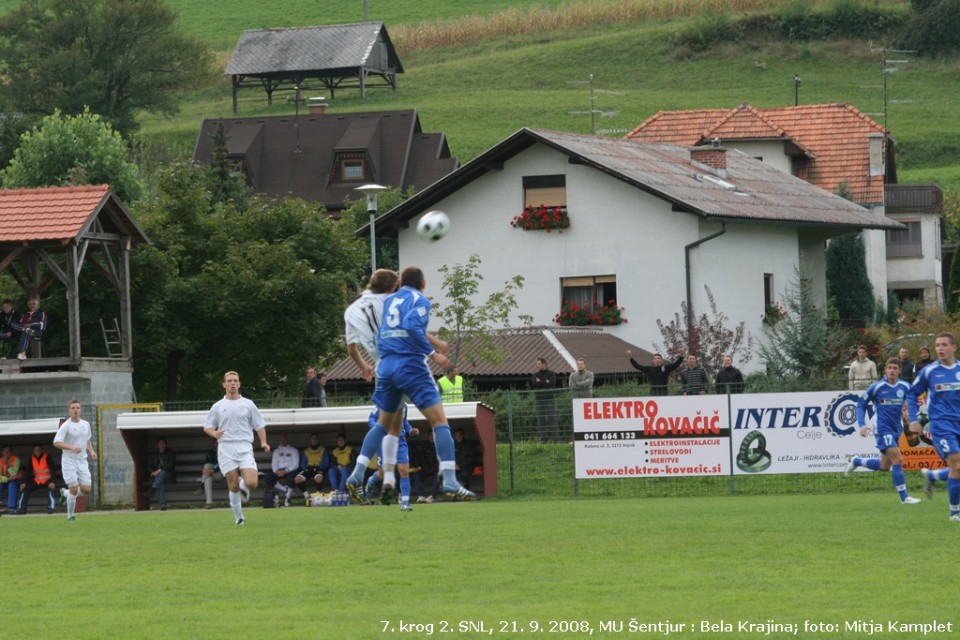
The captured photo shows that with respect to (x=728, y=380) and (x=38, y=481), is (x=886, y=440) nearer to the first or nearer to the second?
(x=728, y=380)

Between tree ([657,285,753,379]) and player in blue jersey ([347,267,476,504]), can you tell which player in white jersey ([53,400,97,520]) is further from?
tree ([657,285,753,379])

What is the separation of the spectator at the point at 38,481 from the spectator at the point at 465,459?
25.4 ft

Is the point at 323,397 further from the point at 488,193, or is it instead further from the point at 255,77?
the point at 255,77

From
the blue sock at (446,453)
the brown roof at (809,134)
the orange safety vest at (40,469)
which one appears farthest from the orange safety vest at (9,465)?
Result: the brown roof at (809,134)

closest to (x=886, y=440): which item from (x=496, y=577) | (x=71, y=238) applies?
(x=496, y=577)

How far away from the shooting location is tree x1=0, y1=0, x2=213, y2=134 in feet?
323

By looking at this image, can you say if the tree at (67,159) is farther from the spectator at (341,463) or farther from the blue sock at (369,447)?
the blue sock at (369,447)

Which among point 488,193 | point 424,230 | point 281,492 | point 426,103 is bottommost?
point 281,492

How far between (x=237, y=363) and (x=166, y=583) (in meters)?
26.8

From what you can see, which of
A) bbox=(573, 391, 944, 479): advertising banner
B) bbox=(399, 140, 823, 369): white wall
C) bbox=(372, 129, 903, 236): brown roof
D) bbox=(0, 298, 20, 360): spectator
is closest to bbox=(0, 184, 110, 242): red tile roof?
bbox=(0, 298, 20, 360): spectator

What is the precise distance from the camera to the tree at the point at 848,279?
60.4 m

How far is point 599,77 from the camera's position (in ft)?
374

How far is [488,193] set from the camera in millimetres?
48281

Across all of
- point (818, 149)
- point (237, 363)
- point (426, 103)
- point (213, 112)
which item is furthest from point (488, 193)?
point (213, 112)
